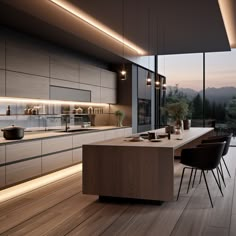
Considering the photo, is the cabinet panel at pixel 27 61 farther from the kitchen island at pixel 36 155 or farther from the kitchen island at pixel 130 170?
the kitchen island at pixel 130 170

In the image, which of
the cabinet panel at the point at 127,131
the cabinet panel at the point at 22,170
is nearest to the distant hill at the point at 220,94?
the cabinet panel at the point at 127,131

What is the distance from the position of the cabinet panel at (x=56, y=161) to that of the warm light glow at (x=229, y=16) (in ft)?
11.8

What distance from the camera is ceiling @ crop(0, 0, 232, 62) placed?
4871 mm

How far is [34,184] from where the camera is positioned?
17.0 feet

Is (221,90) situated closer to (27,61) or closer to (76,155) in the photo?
(76,155)

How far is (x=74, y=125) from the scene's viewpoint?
7.61 metres

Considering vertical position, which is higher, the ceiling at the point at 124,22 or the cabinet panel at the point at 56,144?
the ceiling at the point at 124,22

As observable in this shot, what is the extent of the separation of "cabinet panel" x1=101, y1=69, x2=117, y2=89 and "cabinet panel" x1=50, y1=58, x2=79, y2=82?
1.44 m

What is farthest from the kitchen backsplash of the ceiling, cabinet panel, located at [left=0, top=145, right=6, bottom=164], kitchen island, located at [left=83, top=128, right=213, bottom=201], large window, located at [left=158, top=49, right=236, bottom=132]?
large window, located at [left=158, top=49, right=236, bottom=132]

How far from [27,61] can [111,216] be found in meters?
2.91

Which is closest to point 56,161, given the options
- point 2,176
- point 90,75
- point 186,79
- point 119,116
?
point 2,176

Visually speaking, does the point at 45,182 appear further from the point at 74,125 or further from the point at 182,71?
the point at 182,71

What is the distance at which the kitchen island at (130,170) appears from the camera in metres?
4.02

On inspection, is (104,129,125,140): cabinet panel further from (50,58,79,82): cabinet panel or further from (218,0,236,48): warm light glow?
(218,0,236,48): warm light glow
